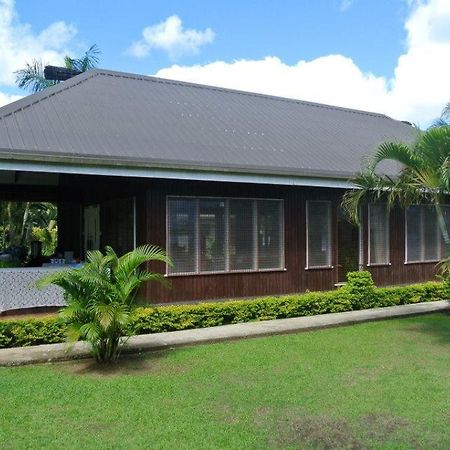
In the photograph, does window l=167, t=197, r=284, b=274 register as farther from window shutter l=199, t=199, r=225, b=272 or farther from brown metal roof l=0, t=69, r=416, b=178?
brown metal roof l=0, t=69, r=416, b=178

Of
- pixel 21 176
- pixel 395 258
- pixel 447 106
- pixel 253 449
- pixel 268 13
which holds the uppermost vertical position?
pixel 268 13

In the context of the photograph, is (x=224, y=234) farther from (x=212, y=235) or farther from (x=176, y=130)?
(x=176, y=130)


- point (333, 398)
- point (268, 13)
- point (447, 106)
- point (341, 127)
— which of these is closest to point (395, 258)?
point (341, 127)

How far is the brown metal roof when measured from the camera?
9.68 meters

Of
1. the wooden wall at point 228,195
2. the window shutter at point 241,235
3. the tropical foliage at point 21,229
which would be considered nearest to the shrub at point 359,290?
the wooden wall at point 228,195

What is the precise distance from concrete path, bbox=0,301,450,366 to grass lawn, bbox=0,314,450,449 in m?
0.28

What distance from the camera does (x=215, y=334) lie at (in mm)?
9141

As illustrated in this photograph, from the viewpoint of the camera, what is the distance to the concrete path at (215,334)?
757cm

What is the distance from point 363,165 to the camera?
512 inches

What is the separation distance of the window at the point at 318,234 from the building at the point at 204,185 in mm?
30

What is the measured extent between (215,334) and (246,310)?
1.47 metres

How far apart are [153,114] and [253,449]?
947 centimetres

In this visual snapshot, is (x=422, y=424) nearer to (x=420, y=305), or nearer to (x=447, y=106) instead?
(x=447, y=106)

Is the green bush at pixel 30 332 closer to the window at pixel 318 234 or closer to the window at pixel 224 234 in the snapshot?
the window at pixel 224 234
